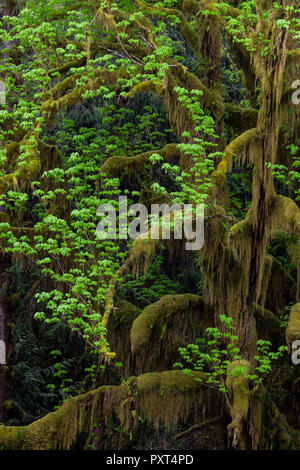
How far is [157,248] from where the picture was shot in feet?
44.1

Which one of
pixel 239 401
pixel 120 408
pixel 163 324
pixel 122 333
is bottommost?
pixel 120 408

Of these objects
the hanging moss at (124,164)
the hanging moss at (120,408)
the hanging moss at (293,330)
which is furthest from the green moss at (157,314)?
the hanging moss at (124,164)

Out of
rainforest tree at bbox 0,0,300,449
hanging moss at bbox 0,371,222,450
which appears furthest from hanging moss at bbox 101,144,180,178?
hanging moss at bbox 0,371,222,450

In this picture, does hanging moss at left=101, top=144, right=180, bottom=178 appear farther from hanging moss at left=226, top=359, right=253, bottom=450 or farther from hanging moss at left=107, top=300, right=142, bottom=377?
hanging moss at left=226, top=359, right=253, bottom=450

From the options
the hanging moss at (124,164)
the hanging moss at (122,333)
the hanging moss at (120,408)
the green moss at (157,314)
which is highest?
the hanging moss at (124,164)

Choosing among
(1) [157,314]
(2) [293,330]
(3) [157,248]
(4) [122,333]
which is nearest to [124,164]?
(3) [157,248]

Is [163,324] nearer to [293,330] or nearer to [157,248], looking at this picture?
[157,248]

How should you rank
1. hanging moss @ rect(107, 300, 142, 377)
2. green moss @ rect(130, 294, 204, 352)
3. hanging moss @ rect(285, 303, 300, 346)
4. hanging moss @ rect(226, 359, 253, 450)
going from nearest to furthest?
hanging moss @ rect(285, 303, 300, 346) → hanging moss @ rect(226, 359, 253, 450) → green moss @ rect(130, 294, 204, 352) → hanging moss @ rect(107, 300, 142, 377)

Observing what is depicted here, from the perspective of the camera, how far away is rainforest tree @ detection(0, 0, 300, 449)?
12.2 m

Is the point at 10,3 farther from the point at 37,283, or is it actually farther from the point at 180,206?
the point at 180,206

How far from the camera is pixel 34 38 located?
1493 cm

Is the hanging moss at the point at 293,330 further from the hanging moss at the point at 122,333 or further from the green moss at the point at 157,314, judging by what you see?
the hanging moss at the point at 122,333

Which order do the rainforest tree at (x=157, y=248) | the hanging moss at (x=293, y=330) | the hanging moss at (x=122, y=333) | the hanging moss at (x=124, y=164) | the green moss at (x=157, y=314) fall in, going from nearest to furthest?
the hanging moss at (x=293, y=330) → the rainforest tree at (x=157, y=248) → the green moss at (x=157, y=314) → the hanging moss at (x=122, y=333) → the hanging moss at (x=124, y=164)

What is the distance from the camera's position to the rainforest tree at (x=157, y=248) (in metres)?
Result: 12.2
